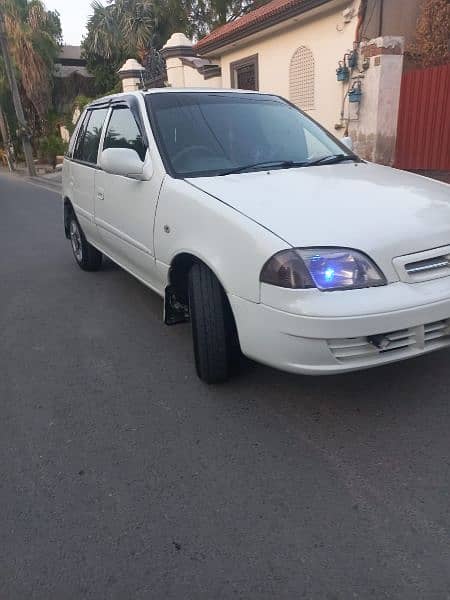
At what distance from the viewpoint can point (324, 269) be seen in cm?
249

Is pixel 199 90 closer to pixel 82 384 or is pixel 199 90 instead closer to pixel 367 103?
pixel 82 384

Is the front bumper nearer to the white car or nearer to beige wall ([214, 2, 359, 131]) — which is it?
the white car

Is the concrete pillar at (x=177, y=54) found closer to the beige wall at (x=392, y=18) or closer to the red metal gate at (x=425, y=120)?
the beige wall at (x=392, y=18)

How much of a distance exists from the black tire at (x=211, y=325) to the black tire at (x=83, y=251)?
3.03m

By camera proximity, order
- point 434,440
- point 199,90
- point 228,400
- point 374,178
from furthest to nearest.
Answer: point 199,90
point 374,178
point 228,400
point 434,440

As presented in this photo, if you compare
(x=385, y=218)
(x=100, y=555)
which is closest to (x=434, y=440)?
(x=385, y=218)

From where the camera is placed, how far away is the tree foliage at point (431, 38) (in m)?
10.1

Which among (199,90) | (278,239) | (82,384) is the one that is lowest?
(82,384)

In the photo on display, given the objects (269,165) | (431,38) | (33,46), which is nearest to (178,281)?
(269,165)

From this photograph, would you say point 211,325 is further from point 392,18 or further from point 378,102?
point 392,18

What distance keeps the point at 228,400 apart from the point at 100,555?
1255mm

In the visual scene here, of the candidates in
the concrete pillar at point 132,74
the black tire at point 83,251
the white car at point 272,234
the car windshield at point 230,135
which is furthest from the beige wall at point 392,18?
the concrete pillar at point 132,74

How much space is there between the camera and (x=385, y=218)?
8.84 feet

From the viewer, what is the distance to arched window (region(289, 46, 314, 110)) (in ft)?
38.2
